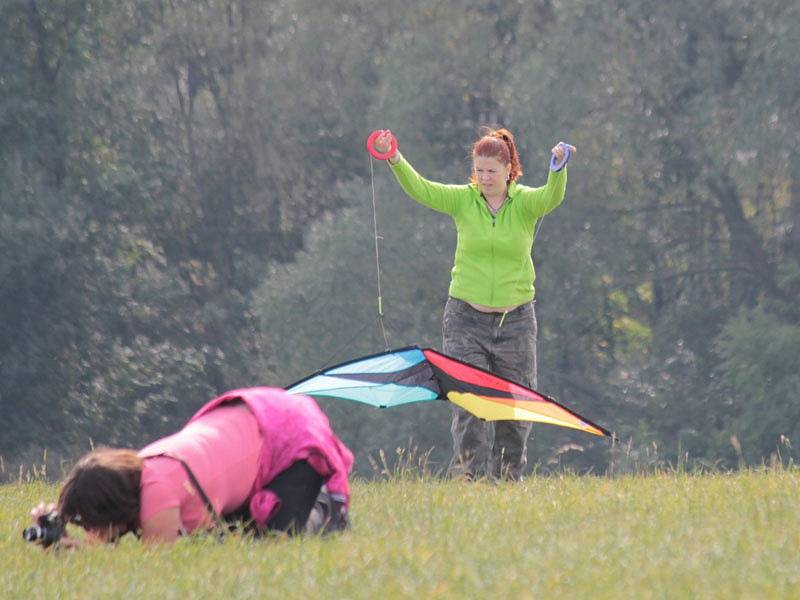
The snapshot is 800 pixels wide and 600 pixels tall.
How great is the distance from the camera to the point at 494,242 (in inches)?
336

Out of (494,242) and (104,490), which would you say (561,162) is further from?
(104,490)

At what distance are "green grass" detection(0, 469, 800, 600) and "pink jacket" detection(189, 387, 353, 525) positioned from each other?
0.17 meters

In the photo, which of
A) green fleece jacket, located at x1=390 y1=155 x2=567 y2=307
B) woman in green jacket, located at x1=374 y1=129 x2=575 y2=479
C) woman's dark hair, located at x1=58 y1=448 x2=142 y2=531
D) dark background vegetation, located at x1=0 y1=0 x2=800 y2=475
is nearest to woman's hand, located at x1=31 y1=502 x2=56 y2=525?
woman's dark hair, located at x1=58 y1=448 x2=142 y2=531

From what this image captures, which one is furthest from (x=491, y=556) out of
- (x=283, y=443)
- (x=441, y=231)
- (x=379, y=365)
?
(x=441, y=231)

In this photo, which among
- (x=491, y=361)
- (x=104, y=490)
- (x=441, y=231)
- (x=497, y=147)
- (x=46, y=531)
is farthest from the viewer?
(x=441, y=231)

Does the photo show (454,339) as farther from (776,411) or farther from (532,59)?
(532,59)

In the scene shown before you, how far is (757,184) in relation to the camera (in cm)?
2661

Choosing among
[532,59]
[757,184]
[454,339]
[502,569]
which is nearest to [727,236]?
[757,184]

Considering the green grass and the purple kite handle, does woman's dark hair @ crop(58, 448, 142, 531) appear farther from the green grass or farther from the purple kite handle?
the purple kite handle

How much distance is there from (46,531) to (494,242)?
3.39 m

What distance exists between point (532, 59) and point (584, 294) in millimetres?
3761

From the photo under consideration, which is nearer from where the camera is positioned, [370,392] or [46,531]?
[46,531]

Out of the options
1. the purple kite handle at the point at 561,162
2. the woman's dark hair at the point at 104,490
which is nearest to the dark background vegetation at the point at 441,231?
the purple kite handle at the point at 561,162

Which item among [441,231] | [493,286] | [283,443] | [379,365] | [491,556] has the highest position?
[493,286]
